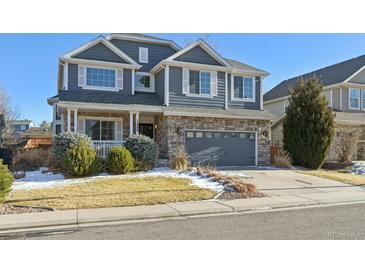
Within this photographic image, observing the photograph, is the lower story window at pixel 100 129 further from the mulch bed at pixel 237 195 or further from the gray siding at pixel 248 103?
the mulch bed at pixel 237 195

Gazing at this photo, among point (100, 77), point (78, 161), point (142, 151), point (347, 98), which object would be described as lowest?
point (78, 161)

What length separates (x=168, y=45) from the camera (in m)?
22.0

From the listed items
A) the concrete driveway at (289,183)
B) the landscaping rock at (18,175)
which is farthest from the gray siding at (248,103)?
the landscaping rock at (18,175)

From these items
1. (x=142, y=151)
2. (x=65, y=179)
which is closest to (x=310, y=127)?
(x=142, y=151)

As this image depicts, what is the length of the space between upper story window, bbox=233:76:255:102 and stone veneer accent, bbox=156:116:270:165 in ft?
6.66

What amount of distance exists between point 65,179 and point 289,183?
30.4 ft

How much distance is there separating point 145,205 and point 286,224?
404 centimetres

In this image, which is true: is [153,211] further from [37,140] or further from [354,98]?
[37,140]

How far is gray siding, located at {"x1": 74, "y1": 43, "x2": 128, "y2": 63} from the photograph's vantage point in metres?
18.2

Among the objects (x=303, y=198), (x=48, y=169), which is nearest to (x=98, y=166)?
(x=48, y=169)

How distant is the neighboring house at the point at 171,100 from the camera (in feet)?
57.8

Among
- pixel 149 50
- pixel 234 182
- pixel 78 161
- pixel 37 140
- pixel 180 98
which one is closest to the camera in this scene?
pixel 234 182

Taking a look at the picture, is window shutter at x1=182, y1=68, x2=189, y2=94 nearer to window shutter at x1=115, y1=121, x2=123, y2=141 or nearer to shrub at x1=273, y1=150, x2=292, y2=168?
window shutter at x1=115, y1=121, x2=123, y2=141

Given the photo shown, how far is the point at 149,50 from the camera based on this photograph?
843 inches
